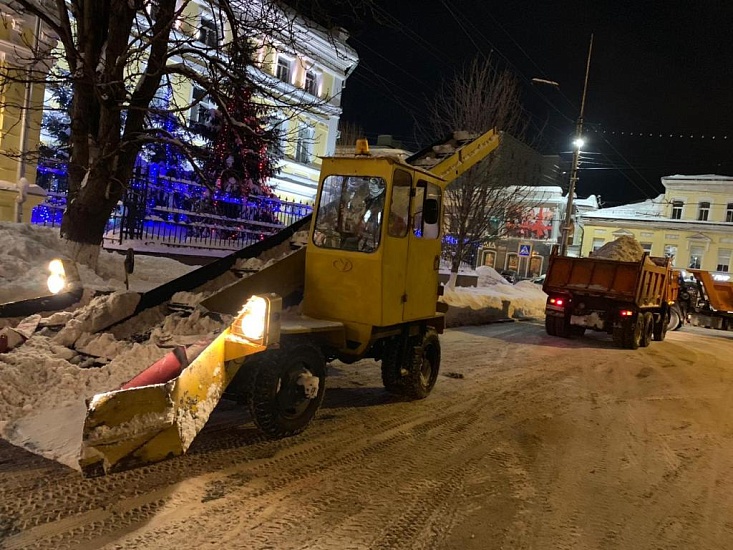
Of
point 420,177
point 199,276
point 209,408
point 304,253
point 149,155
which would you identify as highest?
point 149,155

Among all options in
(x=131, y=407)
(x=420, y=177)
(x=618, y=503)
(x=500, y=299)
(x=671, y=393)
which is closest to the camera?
(x=131, y=407)

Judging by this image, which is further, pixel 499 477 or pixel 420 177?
pixel 420 177

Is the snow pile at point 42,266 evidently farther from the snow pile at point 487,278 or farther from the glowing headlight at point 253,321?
the snow pile at point 487,278

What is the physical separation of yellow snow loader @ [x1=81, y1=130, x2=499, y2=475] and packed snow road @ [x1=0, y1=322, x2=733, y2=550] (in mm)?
396

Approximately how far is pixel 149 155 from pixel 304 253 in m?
14.9

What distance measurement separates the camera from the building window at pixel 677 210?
5016 centimetres

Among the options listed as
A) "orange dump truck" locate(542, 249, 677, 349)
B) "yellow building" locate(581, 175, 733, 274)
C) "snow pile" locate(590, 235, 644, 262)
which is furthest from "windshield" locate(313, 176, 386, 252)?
"yellow building" locate(581, 175, 733, 274)

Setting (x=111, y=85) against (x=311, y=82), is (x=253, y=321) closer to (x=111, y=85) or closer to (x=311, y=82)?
(x=111, y=85)

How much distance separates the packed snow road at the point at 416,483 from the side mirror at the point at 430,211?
7.46 feet

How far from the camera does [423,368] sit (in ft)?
23.6

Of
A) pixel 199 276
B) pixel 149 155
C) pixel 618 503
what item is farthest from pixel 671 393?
pixel 149 155

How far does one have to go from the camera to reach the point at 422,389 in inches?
277

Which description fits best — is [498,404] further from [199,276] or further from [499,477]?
[199,276]

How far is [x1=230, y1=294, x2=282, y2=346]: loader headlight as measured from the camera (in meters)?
4.42
